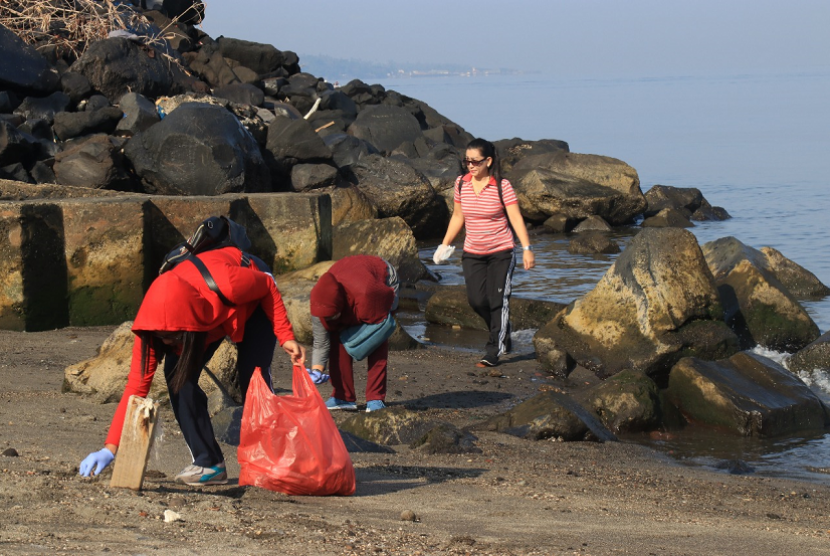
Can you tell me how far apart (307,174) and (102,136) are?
3.77 metres

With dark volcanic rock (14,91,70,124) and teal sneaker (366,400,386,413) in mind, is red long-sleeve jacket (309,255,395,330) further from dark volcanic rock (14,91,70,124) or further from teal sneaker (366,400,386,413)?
dark volcanic rock (14,91,70,124)

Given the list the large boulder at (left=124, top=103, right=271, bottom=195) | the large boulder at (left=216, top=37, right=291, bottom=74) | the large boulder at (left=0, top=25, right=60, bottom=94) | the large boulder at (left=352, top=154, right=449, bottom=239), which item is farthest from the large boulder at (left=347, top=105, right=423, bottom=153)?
the large boulder at (left=124, top=103, right=271, bottom=195)

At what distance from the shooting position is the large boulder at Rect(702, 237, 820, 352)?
32.0ft

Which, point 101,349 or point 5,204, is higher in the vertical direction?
point 5,204

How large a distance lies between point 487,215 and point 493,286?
1.95 feet

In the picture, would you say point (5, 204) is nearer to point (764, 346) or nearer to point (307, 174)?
point (764, 346)

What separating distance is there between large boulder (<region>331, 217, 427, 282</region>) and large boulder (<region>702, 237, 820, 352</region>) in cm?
471

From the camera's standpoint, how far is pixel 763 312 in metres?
9.82

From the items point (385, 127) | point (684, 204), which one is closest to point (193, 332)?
point (684, 204)

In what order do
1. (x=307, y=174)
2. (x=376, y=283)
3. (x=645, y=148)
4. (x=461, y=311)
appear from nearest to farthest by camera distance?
(x=376, y=283) < (x=461, y=311) < (x=307, y=174) < (x=645, y=148)

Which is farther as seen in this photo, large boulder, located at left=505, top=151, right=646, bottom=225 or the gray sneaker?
large boulder, located at left=505, top=151, right=646, bottom=225

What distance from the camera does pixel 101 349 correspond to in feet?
21.2

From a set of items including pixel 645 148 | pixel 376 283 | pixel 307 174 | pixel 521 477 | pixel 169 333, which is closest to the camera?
pixel 169 333

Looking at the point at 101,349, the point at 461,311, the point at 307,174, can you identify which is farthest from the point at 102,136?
the point at 101,349
